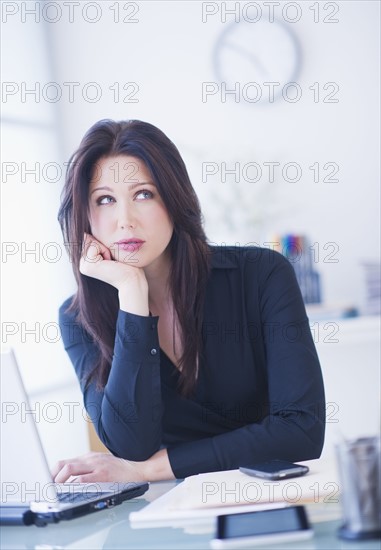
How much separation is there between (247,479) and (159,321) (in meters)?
0.76

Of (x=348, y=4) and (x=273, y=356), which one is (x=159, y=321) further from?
(x=348, y=4)

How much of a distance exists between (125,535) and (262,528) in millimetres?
232

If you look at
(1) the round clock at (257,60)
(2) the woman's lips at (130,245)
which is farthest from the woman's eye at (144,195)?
(1) the round clock at (257,60)

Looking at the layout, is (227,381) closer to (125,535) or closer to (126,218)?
(126,218)

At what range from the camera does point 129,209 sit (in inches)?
75.5

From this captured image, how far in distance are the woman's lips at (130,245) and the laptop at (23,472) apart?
2.28 feet

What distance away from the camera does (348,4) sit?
355 centimetres

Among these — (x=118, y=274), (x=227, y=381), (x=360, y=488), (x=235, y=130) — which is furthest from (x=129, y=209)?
(x=235, y=130)

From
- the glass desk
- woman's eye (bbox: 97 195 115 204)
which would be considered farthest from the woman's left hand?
woman's eye (bbox: 97 195 115 204)

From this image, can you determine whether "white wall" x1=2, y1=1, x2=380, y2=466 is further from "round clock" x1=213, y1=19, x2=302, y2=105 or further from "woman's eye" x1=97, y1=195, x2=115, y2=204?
"woman's eye" x1=97, y1=195, x2=115, y2=204

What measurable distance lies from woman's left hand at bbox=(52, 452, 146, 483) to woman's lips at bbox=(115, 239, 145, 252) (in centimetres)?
53

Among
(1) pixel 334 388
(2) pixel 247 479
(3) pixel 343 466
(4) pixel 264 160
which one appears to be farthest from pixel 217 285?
(4) pixel 264 160

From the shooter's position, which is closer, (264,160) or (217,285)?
(217,285)

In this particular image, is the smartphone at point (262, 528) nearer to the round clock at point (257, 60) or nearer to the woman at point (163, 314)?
the woman at point (163, 314)
